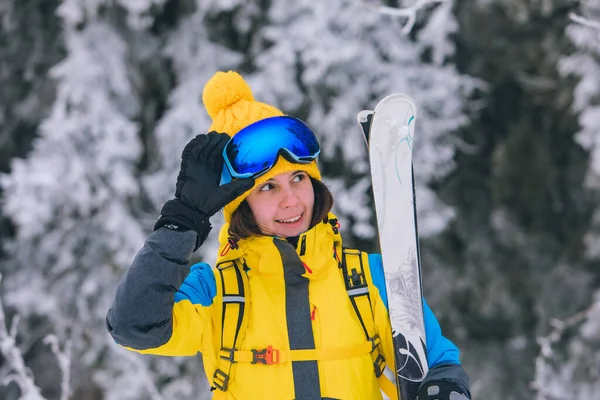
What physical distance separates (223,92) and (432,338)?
3.78 ft

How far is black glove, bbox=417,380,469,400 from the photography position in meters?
1.91

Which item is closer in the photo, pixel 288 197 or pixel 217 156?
pixel 217 156

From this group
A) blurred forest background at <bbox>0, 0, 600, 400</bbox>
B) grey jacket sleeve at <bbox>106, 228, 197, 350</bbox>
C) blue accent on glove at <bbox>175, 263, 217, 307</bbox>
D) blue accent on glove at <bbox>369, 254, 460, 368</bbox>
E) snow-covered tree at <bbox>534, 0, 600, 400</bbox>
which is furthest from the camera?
blurred forest background at <bbox>0, 0, 600, 400</bbox>

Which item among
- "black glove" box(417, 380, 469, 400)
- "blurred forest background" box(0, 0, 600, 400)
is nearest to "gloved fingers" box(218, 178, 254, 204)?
"black glove" box(417, 380, 469, 400)

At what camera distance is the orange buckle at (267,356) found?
75.6 inches

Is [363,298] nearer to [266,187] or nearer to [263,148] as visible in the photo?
[266,187]

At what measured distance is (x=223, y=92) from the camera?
2.21 metres

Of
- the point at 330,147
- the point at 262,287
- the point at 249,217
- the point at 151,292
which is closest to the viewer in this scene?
the point at 151,292

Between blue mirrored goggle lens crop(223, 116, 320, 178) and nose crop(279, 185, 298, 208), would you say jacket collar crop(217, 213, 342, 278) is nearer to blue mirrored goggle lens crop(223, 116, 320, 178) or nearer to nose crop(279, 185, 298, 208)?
nose crop(279, 185, 298, 208)

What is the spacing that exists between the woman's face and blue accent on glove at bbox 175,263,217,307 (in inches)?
9.7

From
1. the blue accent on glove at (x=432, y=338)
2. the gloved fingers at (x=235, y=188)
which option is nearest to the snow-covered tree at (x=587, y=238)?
the blue accent on glove at (x=432, y=338)

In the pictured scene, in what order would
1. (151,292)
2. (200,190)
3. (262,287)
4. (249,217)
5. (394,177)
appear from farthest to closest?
(394,177)
(249,217)
(262,287)
(200,190)
(151,292)

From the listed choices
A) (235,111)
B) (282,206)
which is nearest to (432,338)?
(282,206)

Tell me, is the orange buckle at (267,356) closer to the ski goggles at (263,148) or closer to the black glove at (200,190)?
the black glove at (200,190)
